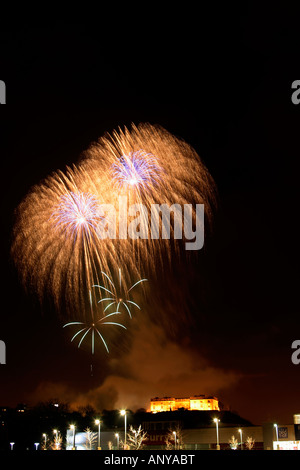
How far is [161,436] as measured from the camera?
266 ft

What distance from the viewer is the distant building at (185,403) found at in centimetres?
12700

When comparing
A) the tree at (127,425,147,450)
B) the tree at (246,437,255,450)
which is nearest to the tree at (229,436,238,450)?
the tree at (246,437,255,450)

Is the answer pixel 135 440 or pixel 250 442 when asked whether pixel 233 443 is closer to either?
pixel 250 442

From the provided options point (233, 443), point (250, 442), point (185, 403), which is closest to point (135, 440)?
point (233, 443)

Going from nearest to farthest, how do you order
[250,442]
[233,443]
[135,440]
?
1. [250,442]
2. [233,443]
3. [135,440]

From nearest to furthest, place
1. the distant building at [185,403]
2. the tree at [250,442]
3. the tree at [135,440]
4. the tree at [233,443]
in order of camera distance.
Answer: the tree at [135,440]
the tree at [233,443]
the tree at [250,442]
the distant building at [185,403]

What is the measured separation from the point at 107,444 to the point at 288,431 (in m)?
28.0

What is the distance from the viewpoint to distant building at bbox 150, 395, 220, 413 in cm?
12700

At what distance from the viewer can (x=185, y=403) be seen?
131 metres

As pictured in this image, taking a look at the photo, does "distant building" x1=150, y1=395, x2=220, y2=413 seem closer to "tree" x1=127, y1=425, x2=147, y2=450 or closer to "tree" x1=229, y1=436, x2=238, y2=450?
"tree" x1=127, y1=425, x2=147, y2=450

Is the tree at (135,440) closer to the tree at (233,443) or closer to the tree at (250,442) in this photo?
the tree at (233,443)

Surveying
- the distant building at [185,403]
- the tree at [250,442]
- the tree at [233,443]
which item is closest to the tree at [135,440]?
the tree at [233,443]
